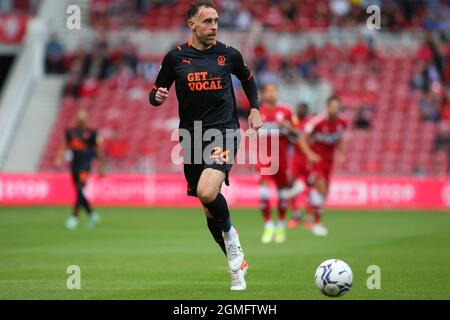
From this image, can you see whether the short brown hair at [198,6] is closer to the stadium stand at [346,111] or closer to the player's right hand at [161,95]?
the player's right hand at [161,95]

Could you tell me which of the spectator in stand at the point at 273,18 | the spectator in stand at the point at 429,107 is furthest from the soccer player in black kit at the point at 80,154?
the spectator in stand at the point at 273,18

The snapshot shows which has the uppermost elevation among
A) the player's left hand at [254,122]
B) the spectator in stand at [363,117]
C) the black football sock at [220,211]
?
the spectator in stand at [363,117]

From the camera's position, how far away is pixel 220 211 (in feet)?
36.6

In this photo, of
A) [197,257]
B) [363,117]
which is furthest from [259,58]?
[197,257]

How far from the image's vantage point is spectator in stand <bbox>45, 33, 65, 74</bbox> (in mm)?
37281

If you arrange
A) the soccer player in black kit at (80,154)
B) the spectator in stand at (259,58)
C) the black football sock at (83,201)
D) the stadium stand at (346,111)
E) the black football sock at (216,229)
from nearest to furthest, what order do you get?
the black football sock at (216,229) → the black football sock at (83,201) → the soccer player in black kit at (80,154) → the stadium stand at (346,111) → the spectator in stand at (259,58)

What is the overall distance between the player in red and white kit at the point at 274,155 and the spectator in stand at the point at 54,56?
19.2 meters

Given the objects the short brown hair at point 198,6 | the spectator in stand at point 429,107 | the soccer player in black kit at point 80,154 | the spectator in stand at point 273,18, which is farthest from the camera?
the spectator in stand at point 273,18

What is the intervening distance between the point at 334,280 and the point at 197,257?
17.6ft

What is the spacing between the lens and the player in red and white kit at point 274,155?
1891 centimetres

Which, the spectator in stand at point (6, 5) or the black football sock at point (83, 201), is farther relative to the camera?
the spectator in stand at point (6, 5)

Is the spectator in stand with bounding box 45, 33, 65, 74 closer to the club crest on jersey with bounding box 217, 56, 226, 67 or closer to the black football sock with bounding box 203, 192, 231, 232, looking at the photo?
the club crest on jersey with bounding box 217, 56, 226, 67

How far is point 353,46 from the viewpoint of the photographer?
121 ft
